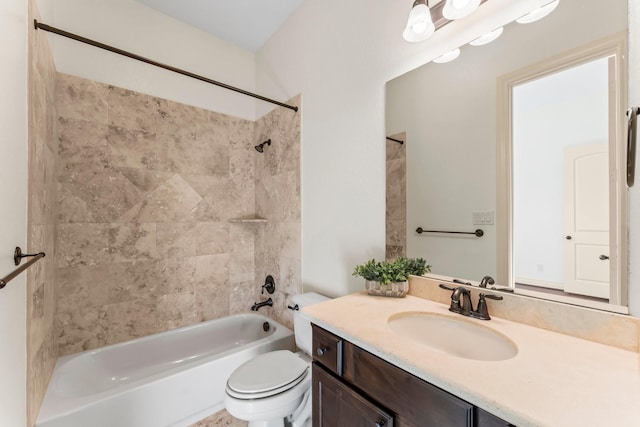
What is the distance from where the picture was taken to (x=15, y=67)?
88cm

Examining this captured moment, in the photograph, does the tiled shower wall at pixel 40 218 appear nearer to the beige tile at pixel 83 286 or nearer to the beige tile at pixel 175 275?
the beige tile at pixel 83 286

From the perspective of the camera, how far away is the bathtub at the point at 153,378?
123 cm

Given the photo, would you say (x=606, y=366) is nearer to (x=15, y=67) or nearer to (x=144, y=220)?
(x=15, y=67)

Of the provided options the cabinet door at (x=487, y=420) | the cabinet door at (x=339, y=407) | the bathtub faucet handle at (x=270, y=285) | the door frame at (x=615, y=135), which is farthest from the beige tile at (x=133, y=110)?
the cabinet door at (x=487, y=420)

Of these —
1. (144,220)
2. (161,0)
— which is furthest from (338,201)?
(161,0)

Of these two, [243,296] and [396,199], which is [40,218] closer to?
[243,296]

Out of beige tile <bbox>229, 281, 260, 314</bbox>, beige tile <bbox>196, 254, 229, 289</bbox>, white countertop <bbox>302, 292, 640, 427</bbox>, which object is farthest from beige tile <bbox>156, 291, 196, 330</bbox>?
white countertop <bbox>302, 292, 640, 427</bbox>

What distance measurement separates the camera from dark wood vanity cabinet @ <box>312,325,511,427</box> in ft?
1.92

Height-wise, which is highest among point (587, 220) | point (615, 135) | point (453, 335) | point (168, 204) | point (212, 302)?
point (615, 135)

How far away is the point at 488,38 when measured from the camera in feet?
3.31

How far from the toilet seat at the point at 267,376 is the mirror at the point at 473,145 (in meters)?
0.87

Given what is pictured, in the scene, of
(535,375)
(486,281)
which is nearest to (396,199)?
(486,281)

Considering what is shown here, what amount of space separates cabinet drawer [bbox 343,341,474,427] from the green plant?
15.6 inches

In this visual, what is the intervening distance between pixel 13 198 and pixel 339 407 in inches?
52.1
